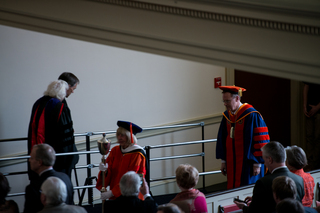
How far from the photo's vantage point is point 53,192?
2.92 meters

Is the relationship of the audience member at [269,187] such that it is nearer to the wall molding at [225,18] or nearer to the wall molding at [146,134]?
the wall molding at [225,18]

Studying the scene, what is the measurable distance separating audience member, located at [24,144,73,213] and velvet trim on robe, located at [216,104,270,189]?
7.74 ft

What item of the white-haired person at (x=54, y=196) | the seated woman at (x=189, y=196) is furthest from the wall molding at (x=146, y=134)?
Result: the seated woman at (x=189, y=196)

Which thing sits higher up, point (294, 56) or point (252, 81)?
point (252, 81)

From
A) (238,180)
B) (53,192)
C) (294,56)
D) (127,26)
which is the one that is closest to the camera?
(294,56)

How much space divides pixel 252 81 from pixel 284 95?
2.66ft

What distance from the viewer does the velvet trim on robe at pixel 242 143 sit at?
4910mm

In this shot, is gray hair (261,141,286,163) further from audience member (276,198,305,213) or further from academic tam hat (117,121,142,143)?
academic tam hat (117,121,142,143)

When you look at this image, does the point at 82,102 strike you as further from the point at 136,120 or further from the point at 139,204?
the point at 139,204

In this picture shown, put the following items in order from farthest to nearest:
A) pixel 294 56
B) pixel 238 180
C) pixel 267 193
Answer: pixel 238 180 → pixel 267 193 → pixel 294 56

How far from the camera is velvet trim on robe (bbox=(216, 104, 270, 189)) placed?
16.1 ft

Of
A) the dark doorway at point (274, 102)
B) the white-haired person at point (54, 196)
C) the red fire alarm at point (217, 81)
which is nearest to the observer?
the white-haired person at point (54, 196)

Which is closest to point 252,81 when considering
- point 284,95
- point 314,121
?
point 284,95

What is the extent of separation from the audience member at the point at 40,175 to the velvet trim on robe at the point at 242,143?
2359mm
